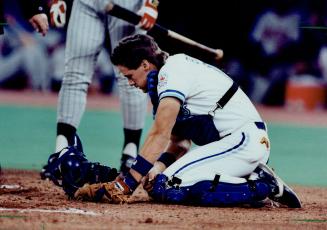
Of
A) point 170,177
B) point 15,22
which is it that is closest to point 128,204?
point 170,177

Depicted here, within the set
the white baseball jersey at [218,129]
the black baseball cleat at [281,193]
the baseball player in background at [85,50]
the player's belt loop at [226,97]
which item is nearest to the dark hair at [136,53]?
the white baseball jersey at [218,129]

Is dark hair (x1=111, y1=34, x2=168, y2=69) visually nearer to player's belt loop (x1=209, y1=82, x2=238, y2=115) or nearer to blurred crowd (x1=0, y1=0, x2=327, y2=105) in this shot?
player's belt loop (x1=209, y1=82, x2=238, y2=115)

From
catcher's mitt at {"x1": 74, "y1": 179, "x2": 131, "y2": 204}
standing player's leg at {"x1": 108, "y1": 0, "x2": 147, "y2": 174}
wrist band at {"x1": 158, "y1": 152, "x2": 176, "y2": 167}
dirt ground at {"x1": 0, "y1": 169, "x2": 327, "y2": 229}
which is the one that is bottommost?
dirt ground at {"x1": 0, "y1": 169, "x2": 327, "y2": 229}

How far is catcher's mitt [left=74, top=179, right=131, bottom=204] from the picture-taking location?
5.90 m

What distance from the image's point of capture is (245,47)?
17016 millimetres

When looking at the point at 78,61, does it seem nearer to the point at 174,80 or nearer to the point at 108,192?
the point at 174,80

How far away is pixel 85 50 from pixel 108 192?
2.18m

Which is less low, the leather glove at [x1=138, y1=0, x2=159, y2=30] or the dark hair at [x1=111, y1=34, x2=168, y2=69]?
the leather glove at [x1=138, y1=0, x2=159, y2=30]

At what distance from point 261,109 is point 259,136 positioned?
39.2 feet

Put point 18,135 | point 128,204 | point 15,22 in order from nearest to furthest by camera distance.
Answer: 1. point 128,204
2. point 18,135
3. point 15,22

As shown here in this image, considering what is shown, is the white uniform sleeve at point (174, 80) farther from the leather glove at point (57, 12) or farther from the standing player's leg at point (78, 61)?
the leather glove at point (57, 12)

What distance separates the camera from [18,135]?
11.7 meters

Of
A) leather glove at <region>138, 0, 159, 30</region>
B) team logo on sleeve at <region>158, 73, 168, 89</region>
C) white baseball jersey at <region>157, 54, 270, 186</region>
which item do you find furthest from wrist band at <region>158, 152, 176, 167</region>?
leather glove at <region>138, 0, 159, 30</region>

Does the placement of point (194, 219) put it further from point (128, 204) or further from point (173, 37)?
point (173, 37)
